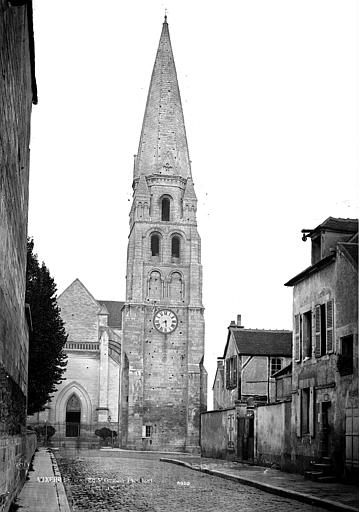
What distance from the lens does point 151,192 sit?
233ft

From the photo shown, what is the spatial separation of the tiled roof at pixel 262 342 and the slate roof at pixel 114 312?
45.4 m

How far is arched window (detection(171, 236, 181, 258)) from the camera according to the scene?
70438 millimetres

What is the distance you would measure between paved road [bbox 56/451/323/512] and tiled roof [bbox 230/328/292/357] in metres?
17.8

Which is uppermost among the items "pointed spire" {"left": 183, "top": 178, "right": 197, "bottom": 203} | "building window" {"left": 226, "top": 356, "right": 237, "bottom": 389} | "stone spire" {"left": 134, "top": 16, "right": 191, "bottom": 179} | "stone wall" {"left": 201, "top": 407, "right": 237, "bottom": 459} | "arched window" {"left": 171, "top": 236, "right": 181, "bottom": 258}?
"stone spire" {"left": 134, "top": 16, "right": 191, "bottom": 179}

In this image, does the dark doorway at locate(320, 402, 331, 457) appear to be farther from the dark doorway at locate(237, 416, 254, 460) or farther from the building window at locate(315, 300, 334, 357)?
the dark doorway at locate(237, 416, 254, 460)

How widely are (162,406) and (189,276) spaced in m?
11.3

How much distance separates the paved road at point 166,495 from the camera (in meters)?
15.4

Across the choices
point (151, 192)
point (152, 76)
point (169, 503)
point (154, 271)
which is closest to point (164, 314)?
point (154, 271)


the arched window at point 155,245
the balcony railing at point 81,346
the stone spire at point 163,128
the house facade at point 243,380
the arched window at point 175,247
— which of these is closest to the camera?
the house facade at point 243,380

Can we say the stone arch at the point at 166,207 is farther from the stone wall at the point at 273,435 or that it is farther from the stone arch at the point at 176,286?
the stone wall at the point at 273,435

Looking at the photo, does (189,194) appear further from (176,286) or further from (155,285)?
(155,285)

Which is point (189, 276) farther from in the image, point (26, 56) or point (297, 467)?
point (26, 56)

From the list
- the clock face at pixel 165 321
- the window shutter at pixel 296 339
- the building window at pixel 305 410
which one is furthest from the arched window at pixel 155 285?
the building window at pixel 305 410

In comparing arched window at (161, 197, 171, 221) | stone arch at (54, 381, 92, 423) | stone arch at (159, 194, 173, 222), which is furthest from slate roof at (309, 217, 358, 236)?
stone arch at (54, 381, 92, 423)
